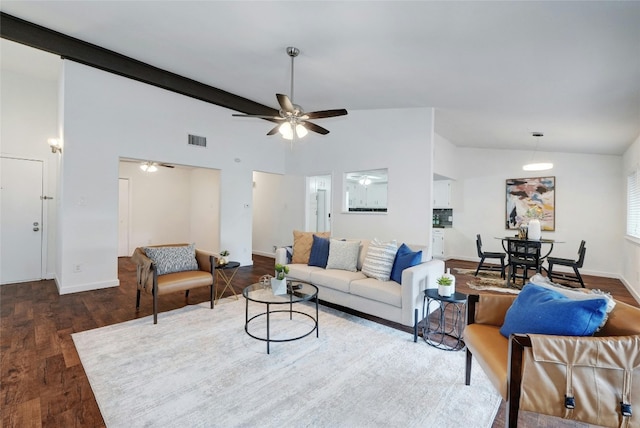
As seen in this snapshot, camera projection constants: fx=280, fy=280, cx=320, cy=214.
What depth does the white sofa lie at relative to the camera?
2.78 meters

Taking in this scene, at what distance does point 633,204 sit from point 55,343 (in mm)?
8192

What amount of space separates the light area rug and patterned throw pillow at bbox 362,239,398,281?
1.91 ft

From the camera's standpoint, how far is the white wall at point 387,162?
4.87 metres

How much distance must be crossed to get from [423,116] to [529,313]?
396cm

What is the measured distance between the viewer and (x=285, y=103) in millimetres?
3223

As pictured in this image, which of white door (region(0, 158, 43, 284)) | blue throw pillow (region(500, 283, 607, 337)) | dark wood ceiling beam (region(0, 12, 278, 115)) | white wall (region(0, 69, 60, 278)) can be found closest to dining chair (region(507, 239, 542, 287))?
blue throw pillow (region(500, 283, 607, 337))

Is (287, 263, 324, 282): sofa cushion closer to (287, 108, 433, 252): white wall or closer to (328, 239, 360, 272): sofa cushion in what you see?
(328, 239, 360, 272): sofa cushion

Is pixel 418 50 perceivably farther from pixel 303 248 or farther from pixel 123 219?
pixel 123 219

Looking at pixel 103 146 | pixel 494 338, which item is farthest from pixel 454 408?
pixel 103 146

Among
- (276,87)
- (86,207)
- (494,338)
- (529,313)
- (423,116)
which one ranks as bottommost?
(494,338)

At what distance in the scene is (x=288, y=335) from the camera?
2816 millimetres

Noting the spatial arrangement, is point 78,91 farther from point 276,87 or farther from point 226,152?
point 276,87

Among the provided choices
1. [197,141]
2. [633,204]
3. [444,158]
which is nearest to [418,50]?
[444,158]

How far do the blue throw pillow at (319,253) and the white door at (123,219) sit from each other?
553 cm
